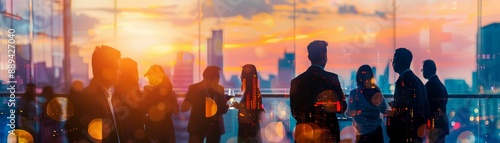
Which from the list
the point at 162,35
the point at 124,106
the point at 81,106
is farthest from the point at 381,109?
the point at 162,35

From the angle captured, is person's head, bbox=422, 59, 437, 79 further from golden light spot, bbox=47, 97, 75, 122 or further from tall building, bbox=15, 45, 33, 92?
tall building, bbox=15, 45, 33, 92

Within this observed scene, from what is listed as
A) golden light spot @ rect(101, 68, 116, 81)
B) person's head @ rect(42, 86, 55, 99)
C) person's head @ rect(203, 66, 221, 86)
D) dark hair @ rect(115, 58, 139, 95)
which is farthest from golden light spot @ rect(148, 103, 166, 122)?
person's head @ rect(42, 86, 55, 99)

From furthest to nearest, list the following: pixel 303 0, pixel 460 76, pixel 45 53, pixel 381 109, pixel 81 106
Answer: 1. pixel 45 53
2. pixel 303 0
3. pixel 460 76
4. pixel 381 109
5. pixel 81 106

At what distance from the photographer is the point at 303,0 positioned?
5.82 m

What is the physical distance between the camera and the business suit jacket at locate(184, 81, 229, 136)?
4559 mm

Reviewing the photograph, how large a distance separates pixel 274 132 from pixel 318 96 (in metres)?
2.46

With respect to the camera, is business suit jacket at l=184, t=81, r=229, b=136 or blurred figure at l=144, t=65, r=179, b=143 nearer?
blurred figure at l=144, t=65, r=179, b=143

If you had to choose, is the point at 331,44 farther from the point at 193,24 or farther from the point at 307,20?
the point at 193,24

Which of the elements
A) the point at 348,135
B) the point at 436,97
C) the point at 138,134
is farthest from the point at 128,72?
the point at 436,97

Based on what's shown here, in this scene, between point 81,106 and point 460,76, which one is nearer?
point 81,106

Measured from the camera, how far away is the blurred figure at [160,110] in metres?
4.32

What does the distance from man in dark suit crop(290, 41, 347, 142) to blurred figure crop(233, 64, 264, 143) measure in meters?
1.01

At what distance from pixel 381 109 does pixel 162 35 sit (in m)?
3.30

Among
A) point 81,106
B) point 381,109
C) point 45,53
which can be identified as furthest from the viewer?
point 45,53
